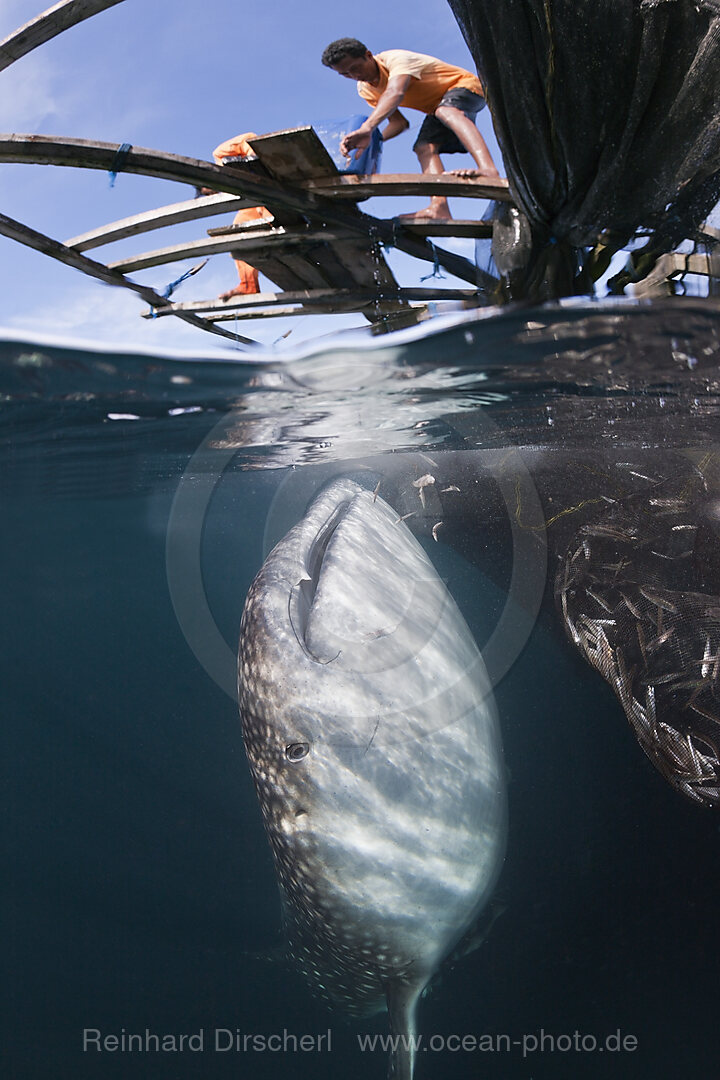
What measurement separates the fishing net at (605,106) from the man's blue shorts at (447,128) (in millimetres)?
2403

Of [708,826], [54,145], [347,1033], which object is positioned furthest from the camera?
[347,1033]

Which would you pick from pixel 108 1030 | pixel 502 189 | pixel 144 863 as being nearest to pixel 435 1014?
pixel 108 1030

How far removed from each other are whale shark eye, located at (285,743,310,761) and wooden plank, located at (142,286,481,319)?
5.55 m

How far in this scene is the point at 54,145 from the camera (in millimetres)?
4883

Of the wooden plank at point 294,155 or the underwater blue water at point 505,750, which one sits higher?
the wooden plank at point 294,155

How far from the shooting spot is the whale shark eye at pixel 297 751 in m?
2.93

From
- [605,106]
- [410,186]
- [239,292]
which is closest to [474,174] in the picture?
[410,186]

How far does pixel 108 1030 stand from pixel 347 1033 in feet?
11.3

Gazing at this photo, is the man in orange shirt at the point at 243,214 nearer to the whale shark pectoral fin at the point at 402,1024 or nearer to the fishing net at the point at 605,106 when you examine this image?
the fishing net at the point at 605,106

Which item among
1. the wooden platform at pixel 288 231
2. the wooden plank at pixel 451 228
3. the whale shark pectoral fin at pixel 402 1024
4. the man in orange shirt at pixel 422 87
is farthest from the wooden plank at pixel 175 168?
the whale shark pectoral fin at pixel 402 1024

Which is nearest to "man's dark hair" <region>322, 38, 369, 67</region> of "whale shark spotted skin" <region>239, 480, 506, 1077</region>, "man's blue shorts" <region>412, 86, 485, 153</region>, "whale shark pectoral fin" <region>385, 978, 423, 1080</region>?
"man's blue shorts" <region>412, 86, 485, 153</region>

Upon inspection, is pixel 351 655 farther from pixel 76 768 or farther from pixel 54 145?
Result: pixel 76 768

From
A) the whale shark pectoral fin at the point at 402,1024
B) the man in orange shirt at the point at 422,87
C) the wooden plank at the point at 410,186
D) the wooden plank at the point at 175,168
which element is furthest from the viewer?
the man in orange shirt at the point at 422,87

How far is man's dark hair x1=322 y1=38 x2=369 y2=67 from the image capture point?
18.9ft
